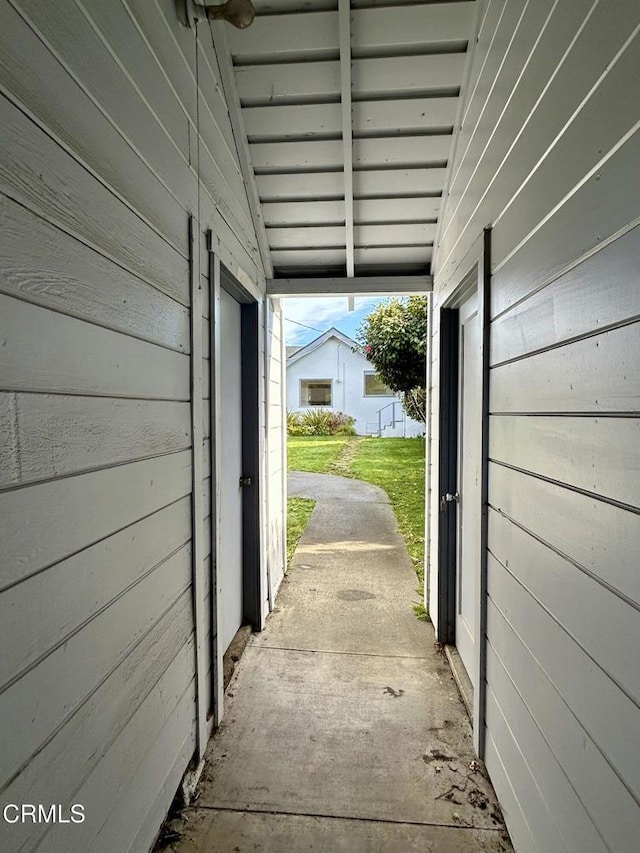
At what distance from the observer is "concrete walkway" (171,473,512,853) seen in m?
1.52

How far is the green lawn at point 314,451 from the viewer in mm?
9609

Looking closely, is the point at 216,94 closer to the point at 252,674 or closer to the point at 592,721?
the point at 592,721

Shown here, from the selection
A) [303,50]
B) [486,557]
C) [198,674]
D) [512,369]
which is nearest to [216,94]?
[303,50]

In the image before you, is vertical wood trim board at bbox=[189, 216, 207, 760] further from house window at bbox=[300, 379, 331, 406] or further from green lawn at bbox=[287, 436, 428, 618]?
house window at bbox=[300, 379, 331, 406]

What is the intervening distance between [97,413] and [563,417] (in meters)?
1.12

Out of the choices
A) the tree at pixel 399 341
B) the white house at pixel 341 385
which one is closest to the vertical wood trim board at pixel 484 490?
the tree at pixel 399 341

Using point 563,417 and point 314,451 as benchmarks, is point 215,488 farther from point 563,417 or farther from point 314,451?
point 314,451

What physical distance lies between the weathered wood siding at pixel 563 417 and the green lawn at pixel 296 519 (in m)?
3.00

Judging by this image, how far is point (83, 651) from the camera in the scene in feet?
3.30

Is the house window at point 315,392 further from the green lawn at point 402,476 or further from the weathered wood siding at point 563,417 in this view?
the weathered wood siding at point 563,417

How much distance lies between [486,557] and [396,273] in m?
2.06

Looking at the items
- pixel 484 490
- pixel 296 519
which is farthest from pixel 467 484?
pixel 296 519

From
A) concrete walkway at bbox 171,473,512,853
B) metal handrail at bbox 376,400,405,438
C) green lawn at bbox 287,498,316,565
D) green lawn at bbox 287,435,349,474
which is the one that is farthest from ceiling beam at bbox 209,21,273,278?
metal handrail at bbox 376,400,405,438

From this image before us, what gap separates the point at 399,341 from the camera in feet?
24.2
